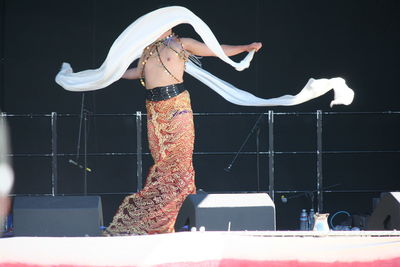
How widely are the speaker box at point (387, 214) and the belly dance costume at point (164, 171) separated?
105 cm

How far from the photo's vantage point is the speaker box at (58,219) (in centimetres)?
275

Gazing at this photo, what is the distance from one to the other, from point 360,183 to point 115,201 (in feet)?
8.10

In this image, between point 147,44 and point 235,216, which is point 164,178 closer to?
point 147,44

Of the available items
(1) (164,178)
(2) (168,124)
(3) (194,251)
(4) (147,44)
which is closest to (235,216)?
(3) (194,251)

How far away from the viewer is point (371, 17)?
22.4 ft

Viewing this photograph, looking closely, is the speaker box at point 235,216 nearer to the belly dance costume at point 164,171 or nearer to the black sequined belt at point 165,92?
the belly dance costume at point 164,171

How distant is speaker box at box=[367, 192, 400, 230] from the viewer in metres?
2.78

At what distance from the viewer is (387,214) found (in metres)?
2.93

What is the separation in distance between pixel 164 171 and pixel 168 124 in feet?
0.87

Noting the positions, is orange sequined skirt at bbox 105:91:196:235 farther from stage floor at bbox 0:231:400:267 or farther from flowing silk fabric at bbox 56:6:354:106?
stage floor at bbox 0:231:400:267

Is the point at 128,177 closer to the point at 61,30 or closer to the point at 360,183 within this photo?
the point at 61,30

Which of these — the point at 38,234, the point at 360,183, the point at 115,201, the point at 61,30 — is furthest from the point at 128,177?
the point at 38,234

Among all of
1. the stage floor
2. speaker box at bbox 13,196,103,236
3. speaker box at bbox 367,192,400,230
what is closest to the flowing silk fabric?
speaker box at bbox 367,192,400,230

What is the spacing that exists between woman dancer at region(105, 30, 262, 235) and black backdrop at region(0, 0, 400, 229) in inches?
116
